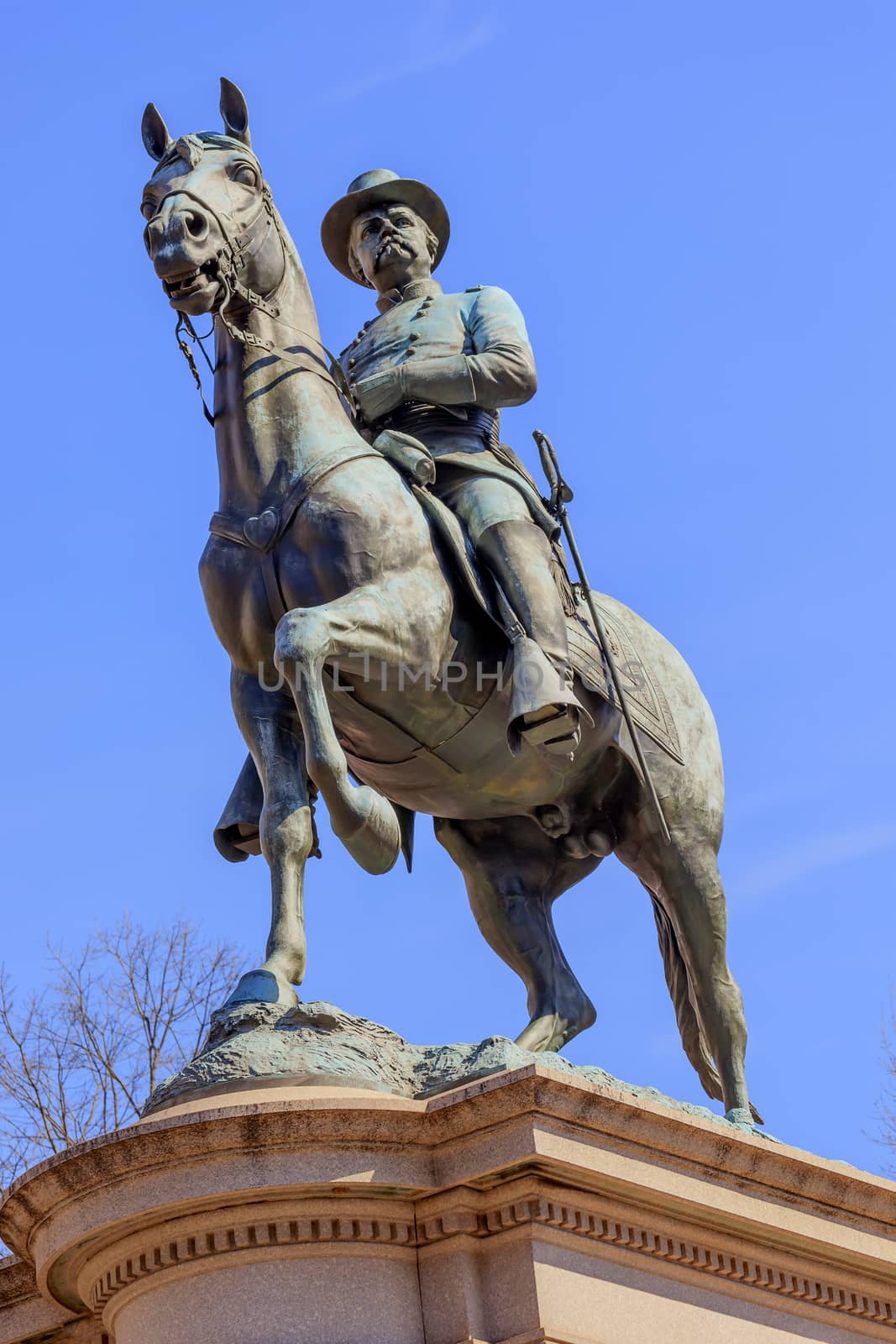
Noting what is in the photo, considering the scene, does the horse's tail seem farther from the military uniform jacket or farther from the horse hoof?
the horse hoof

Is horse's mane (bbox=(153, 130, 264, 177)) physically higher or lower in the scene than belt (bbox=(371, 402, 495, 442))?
higher

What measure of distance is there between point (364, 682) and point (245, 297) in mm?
1712

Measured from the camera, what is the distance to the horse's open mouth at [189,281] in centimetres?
895

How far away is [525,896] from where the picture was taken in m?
10.4

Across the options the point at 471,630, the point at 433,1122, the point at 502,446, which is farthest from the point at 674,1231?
the point at 502,446

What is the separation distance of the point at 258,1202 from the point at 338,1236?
279mm

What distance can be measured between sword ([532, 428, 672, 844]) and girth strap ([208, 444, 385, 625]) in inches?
53.5

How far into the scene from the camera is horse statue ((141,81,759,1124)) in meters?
8.59

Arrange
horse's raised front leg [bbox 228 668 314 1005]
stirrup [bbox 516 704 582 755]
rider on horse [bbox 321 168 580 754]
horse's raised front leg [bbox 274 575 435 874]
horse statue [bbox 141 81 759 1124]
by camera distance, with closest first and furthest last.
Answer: horse's raised front leg [bbox 228 668 314 1005] → horse's raised front leg [bbox 274 575 435 874] → horse statue [bbox 141 81 759 1124] → stirrup [bbox 516 704 582 755] → rider on horse [bbox 321 168 580 754]

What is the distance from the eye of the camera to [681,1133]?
7543mm

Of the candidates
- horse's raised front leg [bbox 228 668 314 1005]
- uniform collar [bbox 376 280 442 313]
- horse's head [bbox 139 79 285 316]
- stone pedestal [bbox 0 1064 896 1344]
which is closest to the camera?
stone pedestal [bbox 0 1064 896 1344]

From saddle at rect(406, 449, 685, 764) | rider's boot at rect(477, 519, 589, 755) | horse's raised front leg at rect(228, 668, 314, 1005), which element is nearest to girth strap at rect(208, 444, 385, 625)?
horse's raised front leg at rect(228, 668, 314, 1005)

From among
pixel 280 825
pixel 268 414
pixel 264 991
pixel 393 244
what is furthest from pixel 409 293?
pixel 264 991

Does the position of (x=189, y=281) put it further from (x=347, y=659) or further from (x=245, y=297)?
(x=347, y=659)
